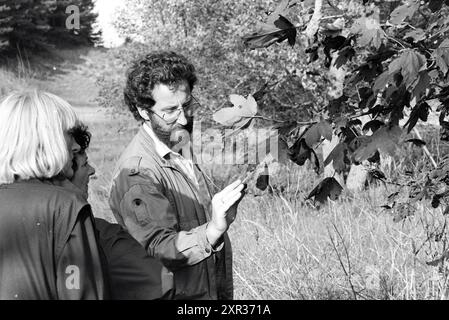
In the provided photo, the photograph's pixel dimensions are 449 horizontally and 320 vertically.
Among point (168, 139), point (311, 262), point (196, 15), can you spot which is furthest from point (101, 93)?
point (168, 139)

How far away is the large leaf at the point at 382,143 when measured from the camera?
2.11 metres

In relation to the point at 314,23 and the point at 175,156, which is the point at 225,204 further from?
the point at 314,23

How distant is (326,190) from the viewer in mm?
2336

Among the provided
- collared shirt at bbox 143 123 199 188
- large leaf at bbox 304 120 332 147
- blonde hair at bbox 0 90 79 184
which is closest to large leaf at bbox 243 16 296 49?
large leaf at bbox 304 120 332 147

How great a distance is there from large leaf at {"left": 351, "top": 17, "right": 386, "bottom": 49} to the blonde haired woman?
96 centimetres

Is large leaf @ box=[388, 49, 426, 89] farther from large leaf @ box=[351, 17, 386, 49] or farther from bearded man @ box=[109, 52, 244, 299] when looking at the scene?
bearded man @ box=[109, 52, 244, 299]

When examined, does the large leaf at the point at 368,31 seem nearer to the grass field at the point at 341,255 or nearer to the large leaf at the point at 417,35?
the large leaf at the point at 417,35

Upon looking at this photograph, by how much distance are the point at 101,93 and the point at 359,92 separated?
28.8 feet

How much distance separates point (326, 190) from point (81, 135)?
2.92 feet

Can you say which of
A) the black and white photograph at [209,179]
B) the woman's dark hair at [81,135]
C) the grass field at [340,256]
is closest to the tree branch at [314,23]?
the black and white photograph at [209,179]

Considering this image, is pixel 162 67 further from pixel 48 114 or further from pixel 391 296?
pixel 391 296

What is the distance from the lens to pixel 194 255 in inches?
82.0

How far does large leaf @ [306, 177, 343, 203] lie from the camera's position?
2.32m
